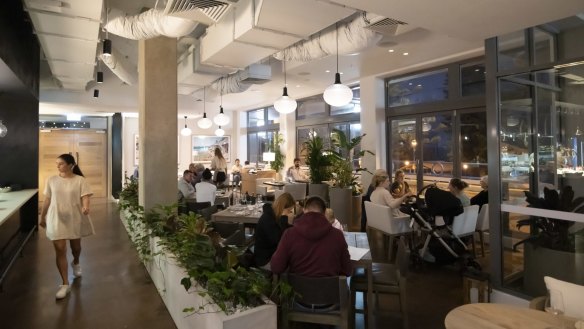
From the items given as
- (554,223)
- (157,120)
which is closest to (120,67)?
(157,120)

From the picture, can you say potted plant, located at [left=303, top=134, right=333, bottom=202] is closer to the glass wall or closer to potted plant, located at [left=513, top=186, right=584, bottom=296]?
the glass wall

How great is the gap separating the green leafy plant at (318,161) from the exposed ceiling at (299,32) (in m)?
1.44

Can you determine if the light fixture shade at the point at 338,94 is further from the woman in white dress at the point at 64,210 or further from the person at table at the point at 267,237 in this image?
the woman in white dress at the point at 64,210

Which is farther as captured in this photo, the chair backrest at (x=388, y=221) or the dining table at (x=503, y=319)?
the chair backrest at (x=388, y=221)

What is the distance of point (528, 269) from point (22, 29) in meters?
6.63

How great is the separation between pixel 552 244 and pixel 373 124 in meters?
4.70

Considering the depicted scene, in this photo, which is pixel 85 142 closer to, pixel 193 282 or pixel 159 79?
pixel 159 79

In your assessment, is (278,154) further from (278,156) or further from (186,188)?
(186,188)

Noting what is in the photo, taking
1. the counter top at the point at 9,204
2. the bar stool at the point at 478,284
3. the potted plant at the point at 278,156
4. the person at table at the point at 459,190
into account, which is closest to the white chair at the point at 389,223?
the person at table at the point at 459,190

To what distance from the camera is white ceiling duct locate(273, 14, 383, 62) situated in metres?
3.87

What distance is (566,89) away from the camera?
10.6 feet

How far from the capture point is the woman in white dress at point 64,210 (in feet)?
12.1

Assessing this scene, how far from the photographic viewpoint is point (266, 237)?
300 centimetres

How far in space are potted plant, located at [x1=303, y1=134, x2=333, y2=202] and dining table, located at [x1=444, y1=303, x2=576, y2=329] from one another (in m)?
4.89
